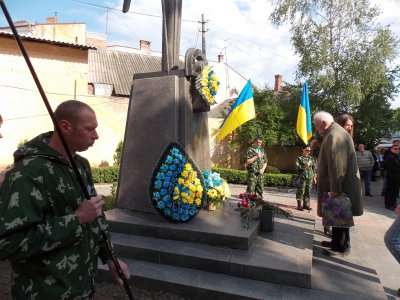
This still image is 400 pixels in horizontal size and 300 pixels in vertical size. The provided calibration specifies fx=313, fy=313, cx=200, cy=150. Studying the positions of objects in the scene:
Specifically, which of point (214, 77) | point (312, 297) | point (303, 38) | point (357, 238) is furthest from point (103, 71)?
point (312, 297)

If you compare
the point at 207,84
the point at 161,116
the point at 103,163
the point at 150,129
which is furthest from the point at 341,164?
the point at 103,163

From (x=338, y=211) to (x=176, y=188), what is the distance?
6.57 feet

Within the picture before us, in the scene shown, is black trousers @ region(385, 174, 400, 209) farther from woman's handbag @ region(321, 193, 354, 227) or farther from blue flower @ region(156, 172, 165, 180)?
blue flower @ region(156, 172, 165, 180)

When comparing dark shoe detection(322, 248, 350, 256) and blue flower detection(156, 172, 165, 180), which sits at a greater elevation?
blue flower detection(156, 172, 165, 180)

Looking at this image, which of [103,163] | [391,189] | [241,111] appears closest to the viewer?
[241,111]

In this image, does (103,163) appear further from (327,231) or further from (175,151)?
(327,231)

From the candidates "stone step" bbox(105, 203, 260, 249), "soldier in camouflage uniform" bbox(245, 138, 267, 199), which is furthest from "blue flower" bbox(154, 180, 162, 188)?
"soldier in camouflage uniform" bbox(245, 138, 267, 199)

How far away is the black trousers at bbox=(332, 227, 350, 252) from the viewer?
4.05m

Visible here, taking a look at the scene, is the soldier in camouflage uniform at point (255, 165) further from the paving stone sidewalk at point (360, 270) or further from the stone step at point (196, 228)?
the stone step at point (196, 228)

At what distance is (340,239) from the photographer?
409 cm

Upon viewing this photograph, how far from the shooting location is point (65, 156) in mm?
1625

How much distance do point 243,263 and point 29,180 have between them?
249cm

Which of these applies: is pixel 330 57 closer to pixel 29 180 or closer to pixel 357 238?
pixel 357 238

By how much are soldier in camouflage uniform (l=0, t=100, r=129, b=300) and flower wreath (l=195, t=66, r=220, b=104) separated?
3.54 metres
